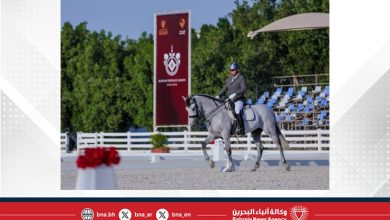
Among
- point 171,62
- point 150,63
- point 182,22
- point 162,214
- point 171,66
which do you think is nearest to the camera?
point 162,214

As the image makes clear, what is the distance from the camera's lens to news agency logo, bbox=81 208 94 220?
694 cm

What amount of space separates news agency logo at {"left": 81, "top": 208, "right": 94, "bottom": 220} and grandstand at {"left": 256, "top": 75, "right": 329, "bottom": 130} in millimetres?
12372

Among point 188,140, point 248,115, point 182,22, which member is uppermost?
point 182,22

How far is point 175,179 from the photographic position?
35.5ft

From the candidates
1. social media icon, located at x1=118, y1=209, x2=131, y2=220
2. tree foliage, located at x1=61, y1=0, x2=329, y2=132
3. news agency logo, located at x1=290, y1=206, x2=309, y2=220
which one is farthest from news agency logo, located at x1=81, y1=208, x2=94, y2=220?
tree foliage, located at x1=61, y1=0, x2=329, y2=132

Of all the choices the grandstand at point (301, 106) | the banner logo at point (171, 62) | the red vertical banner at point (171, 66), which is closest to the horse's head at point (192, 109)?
the red vertical banner at point (171, 66)

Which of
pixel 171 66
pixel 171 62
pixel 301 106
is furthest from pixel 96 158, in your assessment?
pixel 301 106

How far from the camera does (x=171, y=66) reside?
53.3ft

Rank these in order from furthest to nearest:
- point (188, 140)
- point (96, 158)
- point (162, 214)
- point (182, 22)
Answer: point (188, 140)
point (182, 22)
point (162, 214)
point (96, 158)

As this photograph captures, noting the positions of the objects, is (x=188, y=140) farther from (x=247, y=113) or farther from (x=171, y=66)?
(x=247, y=113)

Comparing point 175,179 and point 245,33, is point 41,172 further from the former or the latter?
point 245,33

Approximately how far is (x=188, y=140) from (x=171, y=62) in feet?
7.07

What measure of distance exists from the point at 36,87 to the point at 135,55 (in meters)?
12.0

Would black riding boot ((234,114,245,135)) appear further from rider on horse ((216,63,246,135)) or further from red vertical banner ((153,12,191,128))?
red vertical banner ((153,12,191,128))
